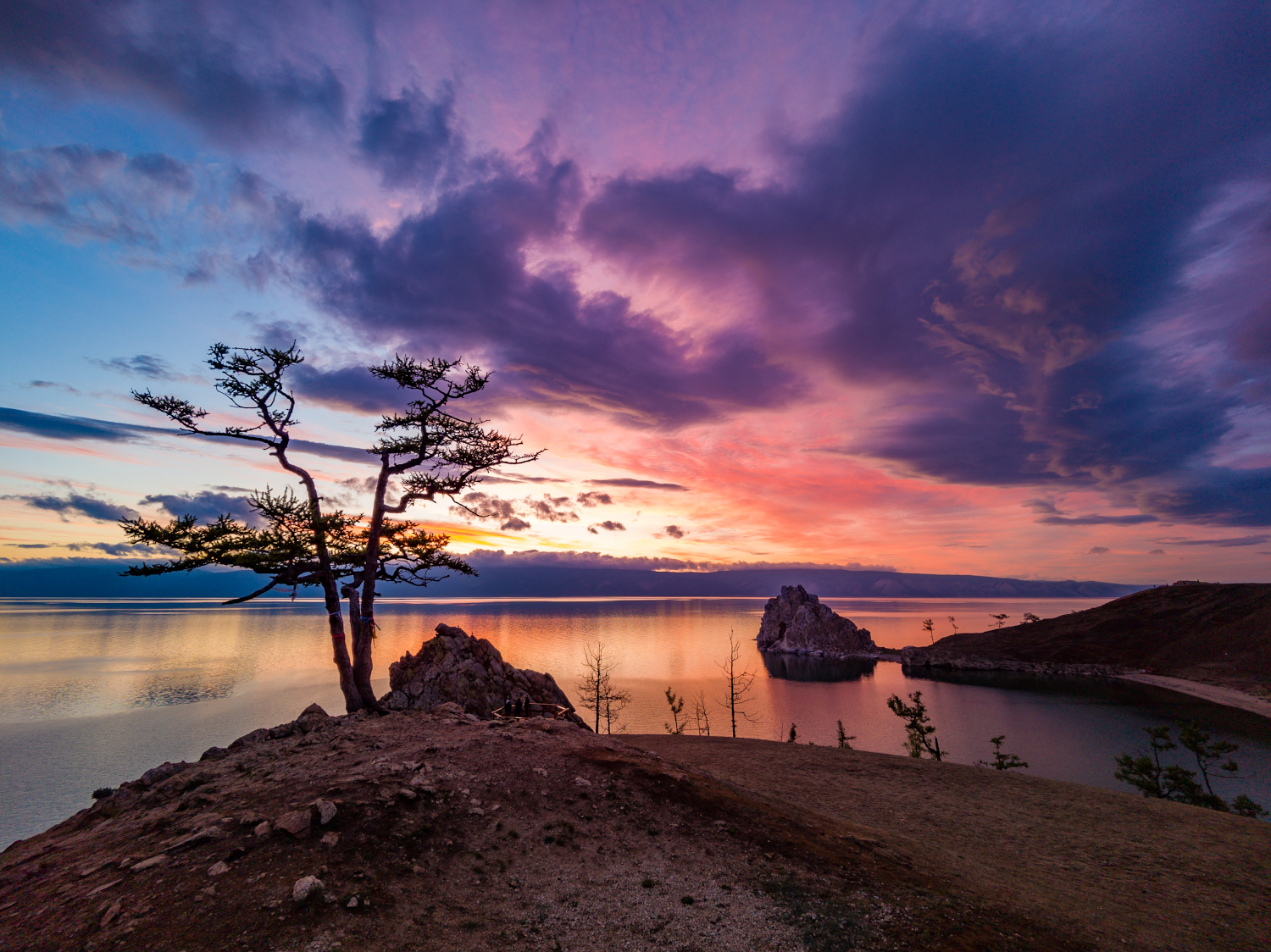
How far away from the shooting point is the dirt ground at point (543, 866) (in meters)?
9.34

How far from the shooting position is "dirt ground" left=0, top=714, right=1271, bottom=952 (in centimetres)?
934

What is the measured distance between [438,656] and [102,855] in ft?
91.0

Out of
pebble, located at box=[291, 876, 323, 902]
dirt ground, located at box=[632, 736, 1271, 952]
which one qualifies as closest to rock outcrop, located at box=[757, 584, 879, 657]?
dirt ground, located at box=[632, 736, 1271, 952]

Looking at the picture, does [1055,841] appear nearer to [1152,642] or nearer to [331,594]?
[331,594]

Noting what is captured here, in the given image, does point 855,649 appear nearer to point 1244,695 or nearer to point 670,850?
point 1244,695

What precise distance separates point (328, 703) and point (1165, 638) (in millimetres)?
218190

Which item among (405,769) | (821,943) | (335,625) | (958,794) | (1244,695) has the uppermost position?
(335,625)

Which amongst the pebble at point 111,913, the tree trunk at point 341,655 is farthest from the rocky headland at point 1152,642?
the pebble at point 111,913

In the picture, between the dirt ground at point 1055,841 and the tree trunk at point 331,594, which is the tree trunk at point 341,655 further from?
the dirt ground at point 1055,841

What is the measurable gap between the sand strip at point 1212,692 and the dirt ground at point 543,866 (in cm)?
12282

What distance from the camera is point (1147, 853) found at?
58.3ft

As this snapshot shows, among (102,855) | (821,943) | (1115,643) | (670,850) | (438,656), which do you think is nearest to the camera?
(821,943)

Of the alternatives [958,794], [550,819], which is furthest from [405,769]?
[958,794]

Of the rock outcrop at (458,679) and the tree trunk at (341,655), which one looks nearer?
the tree trunk at (341,655)
